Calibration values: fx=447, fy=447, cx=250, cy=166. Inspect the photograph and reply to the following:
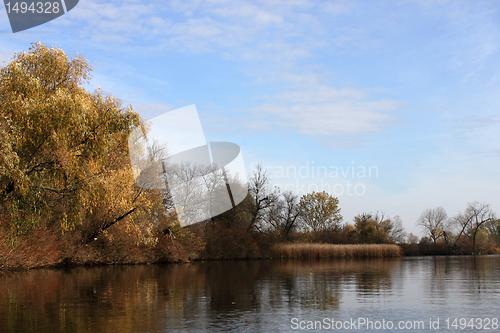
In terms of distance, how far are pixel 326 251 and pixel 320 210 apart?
23292mm

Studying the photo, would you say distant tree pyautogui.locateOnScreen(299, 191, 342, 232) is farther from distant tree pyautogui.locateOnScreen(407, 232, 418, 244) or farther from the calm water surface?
the calm water surface

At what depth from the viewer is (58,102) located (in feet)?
56.2

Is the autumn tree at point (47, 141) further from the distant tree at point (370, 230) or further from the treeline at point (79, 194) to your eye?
the distant tree at point (370, 230)

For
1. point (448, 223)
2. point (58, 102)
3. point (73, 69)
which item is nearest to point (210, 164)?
point (73, 69)

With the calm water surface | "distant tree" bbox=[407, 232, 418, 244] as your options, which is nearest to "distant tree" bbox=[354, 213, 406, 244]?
"distant tree" bbox=[407, 232, 418, 244]

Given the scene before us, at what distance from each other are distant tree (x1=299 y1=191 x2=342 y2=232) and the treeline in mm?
14469

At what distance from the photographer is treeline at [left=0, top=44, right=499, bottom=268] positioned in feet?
56.2

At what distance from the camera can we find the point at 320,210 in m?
78.8

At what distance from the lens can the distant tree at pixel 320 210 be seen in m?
77.3

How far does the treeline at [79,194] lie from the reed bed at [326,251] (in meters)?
1.71

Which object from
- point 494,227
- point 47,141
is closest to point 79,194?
point 47,141

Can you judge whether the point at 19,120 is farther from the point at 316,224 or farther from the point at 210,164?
the point at 316,224

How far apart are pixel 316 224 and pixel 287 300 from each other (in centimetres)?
6484

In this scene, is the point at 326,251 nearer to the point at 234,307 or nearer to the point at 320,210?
the point at 320,210
